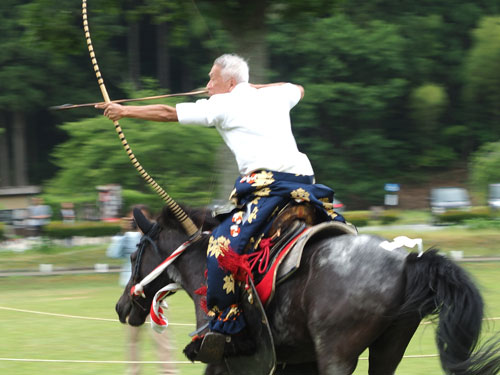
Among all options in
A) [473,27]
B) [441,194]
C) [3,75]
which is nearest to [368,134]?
[473,27]

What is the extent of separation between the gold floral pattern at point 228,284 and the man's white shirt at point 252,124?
738 millimetres

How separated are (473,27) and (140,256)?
5450 centimetres

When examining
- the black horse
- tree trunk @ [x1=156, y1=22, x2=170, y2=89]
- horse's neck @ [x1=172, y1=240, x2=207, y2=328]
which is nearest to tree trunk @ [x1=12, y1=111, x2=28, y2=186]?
tree trunk @ [x1=156, y1=22, x2=170, y2=89]

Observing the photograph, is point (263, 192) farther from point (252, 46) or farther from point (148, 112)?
point (252, 46)

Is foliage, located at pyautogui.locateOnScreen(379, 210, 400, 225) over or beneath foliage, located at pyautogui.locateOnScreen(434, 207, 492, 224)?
beneath

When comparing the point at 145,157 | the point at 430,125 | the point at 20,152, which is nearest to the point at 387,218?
the point at 145,157

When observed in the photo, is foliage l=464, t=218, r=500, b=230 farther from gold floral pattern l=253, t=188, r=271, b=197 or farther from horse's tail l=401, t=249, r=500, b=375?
horse's tail l=401, t=249, r=500, b=375

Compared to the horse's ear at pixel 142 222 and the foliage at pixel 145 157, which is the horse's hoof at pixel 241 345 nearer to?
the horse's ear at pixel 142 222

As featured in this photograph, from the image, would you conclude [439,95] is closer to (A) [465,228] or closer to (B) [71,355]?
(A) [465,228]

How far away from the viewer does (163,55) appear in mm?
58562

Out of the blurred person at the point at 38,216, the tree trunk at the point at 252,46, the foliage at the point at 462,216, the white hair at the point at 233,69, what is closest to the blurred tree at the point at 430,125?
the foliage at the point at 462,216

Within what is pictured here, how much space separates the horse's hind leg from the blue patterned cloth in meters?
0.90

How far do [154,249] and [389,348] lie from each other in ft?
6.78

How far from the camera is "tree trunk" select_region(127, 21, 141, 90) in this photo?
56.9 m
